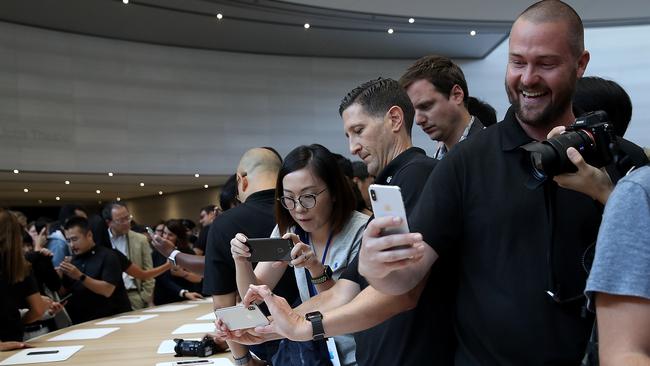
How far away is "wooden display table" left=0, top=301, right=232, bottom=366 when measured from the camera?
115 inches

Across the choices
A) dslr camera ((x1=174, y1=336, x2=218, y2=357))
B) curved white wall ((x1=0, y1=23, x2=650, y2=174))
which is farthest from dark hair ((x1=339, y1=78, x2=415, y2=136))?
curved white wall ((x1=0, y1=23, x2=650, y2=174))

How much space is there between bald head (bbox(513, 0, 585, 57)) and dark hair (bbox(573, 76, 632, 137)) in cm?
54

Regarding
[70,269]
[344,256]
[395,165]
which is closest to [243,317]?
[344,256]

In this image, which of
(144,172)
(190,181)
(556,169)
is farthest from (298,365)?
(190,181)

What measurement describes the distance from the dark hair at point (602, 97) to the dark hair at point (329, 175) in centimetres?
81

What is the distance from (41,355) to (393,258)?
8.61 ft

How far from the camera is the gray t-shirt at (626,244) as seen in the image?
81cm

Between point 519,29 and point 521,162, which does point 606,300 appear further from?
point 519,29

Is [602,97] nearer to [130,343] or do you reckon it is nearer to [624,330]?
[624,330]

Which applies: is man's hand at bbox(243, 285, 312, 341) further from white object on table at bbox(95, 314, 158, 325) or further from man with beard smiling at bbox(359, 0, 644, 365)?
white object on table at bbox(95, 314, 158, 325)

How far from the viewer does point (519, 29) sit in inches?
49.0

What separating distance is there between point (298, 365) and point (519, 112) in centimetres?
113

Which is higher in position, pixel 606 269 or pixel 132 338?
pixel 606 269

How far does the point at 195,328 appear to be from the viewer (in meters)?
3.82
